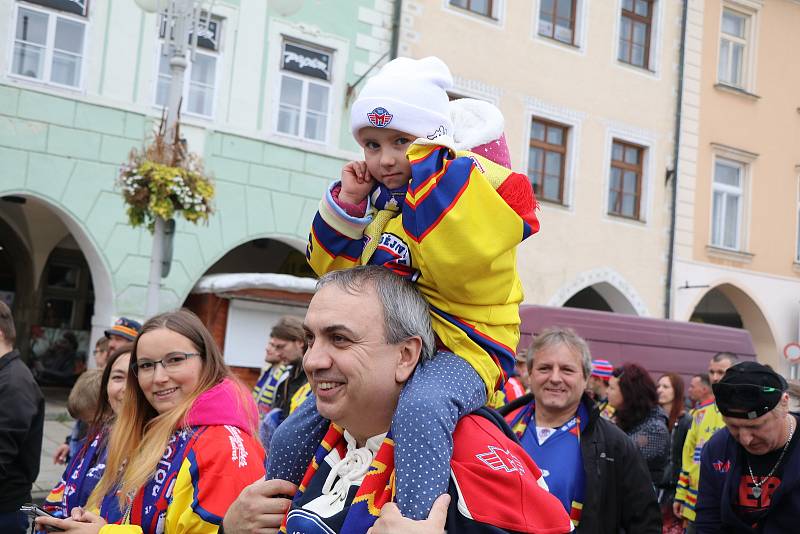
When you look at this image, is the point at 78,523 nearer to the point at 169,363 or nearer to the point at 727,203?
the point at 169,363

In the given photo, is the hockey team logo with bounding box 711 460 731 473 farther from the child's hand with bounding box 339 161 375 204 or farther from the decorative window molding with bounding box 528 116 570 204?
the decorative window molding with bounding box 528 116 570 204

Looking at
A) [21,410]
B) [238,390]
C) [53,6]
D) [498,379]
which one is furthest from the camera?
[53,6]

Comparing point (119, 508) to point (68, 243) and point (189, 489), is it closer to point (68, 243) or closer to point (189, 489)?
point (189, 489)

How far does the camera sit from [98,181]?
38.3 feet

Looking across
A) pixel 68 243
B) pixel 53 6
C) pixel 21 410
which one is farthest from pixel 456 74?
pixel 21 410

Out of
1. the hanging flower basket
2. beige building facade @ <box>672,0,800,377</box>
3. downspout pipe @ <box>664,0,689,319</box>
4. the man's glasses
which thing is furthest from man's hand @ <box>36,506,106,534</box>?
beige building facade @ <box>672,0,800,377</box>

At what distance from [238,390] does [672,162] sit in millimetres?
15417

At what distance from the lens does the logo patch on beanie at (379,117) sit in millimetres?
2222

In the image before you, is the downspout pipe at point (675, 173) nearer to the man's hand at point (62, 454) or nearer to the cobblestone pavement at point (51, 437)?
the cobblestone pavement at point (51, 437)

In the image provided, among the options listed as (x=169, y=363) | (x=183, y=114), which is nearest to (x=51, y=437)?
(x=183, y=114)

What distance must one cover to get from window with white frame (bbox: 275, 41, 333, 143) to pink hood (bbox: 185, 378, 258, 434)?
1040cm

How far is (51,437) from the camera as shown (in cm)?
1141

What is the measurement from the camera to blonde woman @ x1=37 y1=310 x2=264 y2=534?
2.72 m

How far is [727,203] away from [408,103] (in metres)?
17.1
